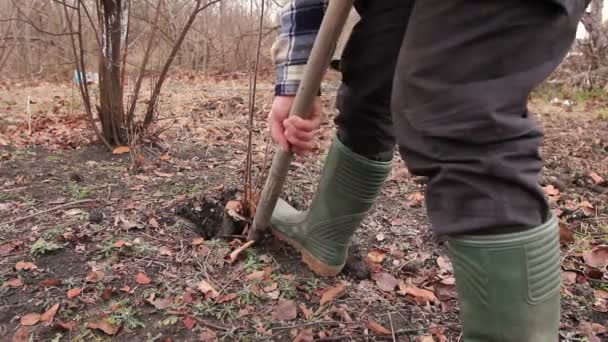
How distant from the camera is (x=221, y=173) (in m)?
2.65

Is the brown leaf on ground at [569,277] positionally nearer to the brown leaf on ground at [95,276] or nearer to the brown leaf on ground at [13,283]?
the brown leaf on ground at [95,276]

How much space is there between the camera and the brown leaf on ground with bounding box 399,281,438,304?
5.24ft

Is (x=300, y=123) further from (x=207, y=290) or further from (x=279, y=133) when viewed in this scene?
(x=207, y=290)

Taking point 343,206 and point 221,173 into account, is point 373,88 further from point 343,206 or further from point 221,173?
point 221,173

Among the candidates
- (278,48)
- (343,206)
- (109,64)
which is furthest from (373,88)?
(109,64)

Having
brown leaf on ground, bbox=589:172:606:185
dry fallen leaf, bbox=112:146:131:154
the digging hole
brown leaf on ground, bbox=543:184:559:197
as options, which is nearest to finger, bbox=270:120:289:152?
the digging hole

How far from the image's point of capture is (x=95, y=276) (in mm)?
1597

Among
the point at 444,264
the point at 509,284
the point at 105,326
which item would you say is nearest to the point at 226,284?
the point at 105,326

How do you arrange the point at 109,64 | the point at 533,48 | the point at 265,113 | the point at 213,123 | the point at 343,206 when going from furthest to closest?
the point at 265,113 → the point at 213,123 → the point at 109,64 → the point at 343,206 → the point at 533,48

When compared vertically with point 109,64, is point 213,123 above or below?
below

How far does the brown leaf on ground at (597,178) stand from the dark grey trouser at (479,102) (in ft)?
7.38

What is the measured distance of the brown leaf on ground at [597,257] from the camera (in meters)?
1.80

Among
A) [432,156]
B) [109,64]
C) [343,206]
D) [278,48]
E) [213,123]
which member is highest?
[278,48]

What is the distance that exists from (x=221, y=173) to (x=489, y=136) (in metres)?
2.05
